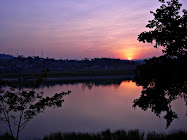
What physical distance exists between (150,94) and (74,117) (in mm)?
15557

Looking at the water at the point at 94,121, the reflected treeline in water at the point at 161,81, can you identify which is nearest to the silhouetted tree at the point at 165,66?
the reflected treeline in water at the point at 161,81

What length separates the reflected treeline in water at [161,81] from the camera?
9.05 metres

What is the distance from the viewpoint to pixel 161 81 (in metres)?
9.37

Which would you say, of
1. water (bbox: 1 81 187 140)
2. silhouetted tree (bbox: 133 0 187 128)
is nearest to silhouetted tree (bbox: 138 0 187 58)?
silhouetted tree (bbox: 133 0 187 128)

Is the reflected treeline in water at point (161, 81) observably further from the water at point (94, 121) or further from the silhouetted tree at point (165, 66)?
the water at point (94, 121)

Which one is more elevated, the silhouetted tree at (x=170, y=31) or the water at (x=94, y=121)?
the silhouetted tree at (x=170, y=31)

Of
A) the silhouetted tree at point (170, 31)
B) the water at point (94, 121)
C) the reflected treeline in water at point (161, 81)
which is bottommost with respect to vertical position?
the water at point (94, 121)

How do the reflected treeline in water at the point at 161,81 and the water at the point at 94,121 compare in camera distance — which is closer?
the reflected treeline in water at the point at 161,81

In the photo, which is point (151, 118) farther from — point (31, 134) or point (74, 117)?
point (31, 134)

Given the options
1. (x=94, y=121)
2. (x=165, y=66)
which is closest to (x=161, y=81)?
(x=165, y=66)

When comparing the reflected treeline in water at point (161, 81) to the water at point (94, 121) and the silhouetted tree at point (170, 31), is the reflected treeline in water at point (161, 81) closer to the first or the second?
the silhouetted tree at point (170, 31)

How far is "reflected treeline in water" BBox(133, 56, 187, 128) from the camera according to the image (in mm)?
9055

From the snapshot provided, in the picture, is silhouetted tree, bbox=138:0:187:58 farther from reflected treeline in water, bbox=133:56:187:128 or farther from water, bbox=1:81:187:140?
water, bbox=1:81:187:140

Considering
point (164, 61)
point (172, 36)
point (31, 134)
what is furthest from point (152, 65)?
point (31, 134)
